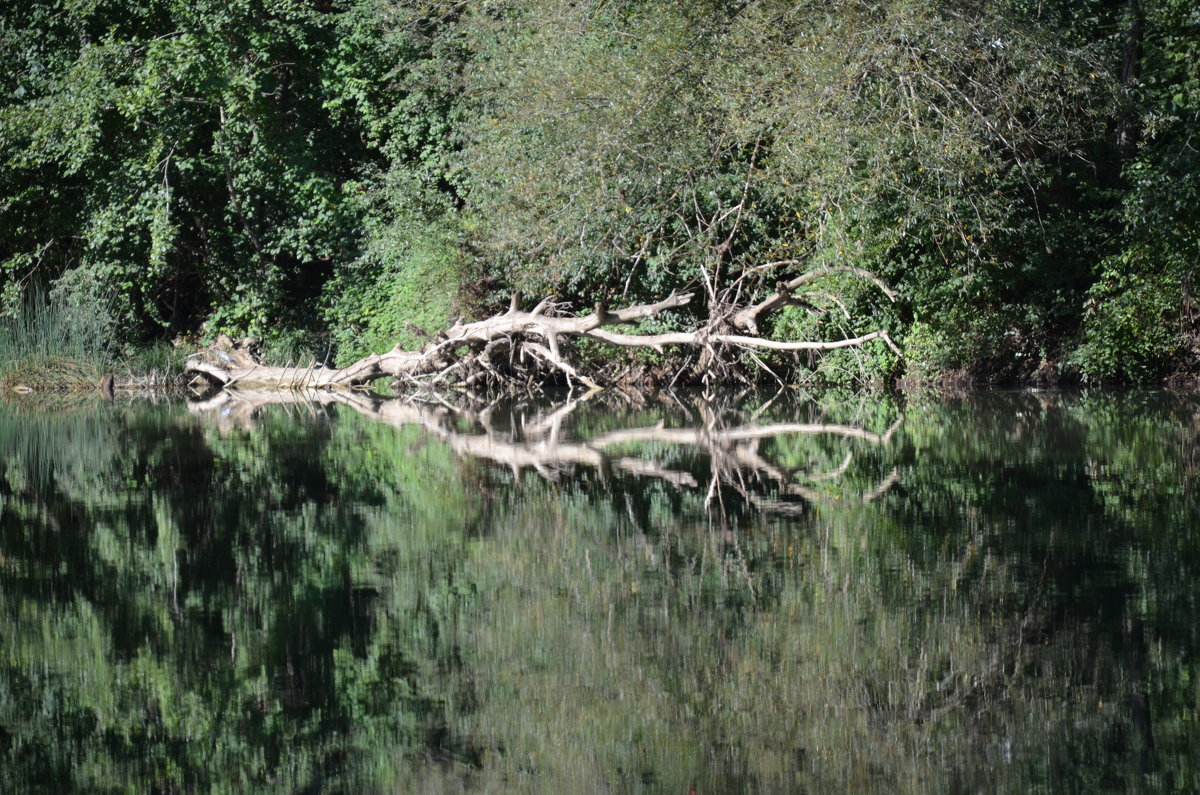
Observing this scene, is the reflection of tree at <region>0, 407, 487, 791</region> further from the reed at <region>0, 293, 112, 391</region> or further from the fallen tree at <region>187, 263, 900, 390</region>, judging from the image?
the reed at <region>0, 293, 112, 391</region>

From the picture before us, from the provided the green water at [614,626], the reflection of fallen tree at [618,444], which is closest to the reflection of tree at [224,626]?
the green water at [614,626]

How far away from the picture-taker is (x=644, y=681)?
4293mm

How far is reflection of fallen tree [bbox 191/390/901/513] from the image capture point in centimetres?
870

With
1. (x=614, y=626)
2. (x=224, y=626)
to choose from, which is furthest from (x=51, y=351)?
(x=614, y=626)

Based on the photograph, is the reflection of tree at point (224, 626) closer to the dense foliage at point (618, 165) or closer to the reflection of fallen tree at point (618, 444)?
the reflection of fallen tree at point (618, 444)

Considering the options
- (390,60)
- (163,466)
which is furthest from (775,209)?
(163,466)

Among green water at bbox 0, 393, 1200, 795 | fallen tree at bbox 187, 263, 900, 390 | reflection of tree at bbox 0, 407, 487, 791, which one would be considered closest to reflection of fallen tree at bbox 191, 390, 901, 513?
green water at bbox 0, 393, 1200, 795

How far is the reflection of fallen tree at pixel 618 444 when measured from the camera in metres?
8.70

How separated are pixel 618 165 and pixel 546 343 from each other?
3.02 metres

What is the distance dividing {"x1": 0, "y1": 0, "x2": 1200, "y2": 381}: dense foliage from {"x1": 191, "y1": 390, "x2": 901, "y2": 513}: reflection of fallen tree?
3.68 m

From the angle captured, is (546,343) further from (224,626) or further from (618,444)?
(224,626)

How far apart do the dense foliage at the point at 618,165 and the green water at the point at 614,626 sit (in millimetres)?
7226

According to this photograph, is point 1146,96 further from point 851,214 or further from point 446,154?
point 446,154

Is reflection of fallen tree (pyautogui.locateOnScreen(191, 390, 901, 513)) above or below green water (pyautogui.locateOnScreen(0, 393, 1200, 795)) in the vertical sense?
above
